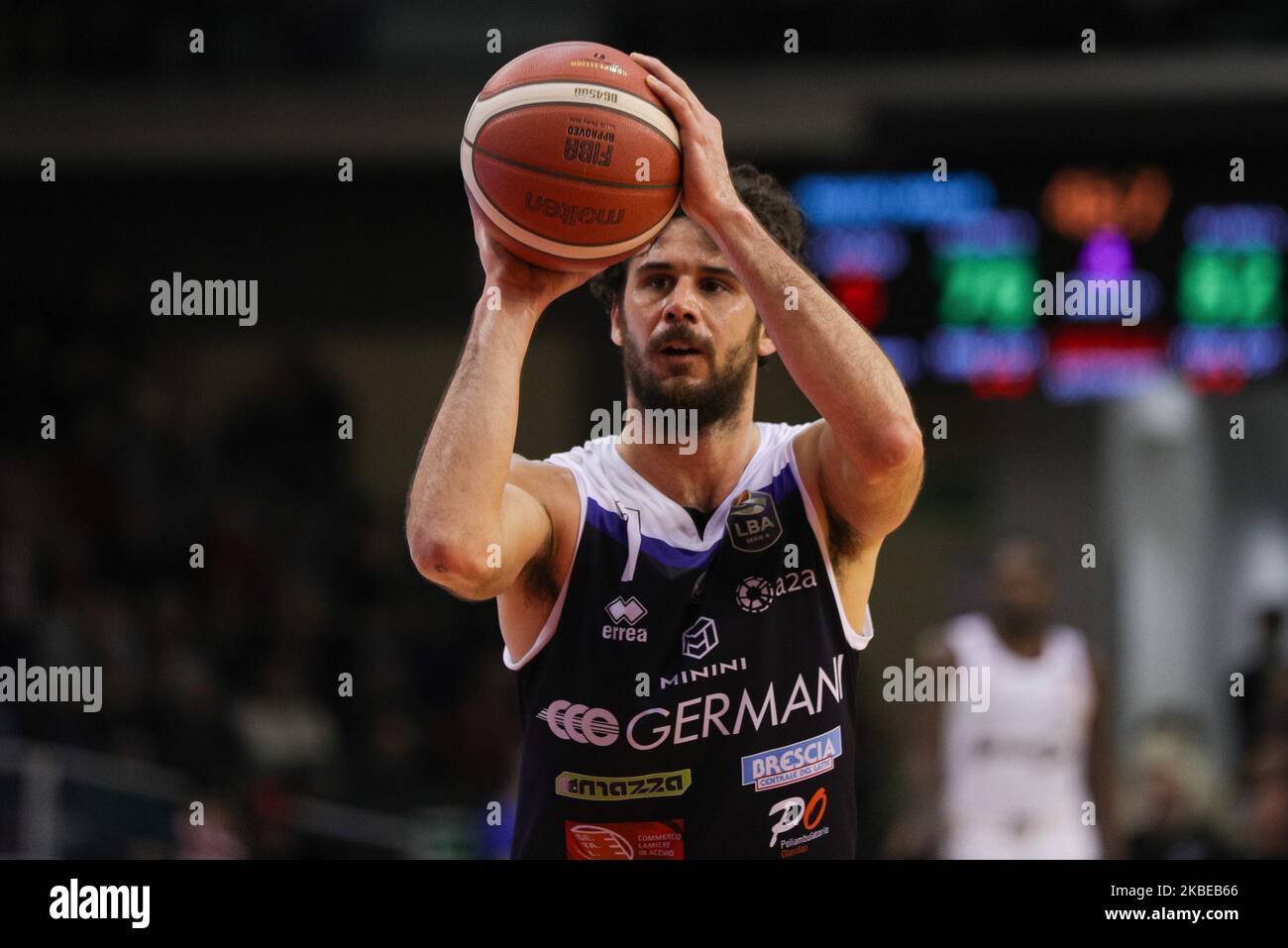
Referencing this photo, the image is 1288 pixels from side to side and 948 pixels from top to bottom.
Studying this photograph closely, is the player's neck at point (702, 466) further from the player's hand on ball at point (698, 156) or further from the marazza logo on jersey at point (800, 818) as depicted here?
the marazza logo on jersey at point (800, 818)

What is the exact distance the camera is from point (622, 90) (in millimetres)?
2871

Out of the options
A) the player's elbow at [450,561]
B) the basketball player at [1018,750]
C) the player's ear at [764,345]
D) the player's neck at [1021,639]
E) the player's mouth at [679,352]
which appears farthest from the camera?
the player's neck at [1021,639]

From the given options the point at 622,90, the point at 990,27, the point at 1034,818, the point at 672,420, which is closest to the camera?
the point at 622,90

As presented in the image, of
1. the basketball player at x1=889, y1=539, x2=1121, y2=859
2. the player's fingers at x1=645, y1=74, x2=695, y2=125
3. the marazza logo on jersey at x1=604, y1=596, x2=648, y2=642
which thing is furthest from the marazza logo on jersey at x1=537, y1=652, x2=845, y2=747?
the basketball player at x1=889, y1=539, x2=1121, y2=859

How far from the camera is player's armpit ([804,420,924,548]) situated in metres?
2.80

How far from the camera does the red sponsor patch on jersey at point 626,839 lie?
296 centimetres

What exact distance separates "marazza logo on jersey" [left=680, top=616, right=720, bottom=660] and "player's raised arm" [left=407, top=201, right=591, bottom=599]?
1.09 ft

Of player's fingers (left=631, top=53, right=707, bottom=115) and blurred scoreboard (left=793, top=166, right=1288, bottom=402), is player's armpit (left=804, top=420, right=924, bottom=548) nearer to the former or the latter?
player's fingers (left=631, top=53, right=707, bottom=115)

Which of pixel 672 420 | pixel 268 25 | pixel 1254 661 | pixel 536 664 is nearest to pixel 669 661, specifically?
pixel 536 664

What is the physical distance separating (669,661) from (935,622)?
6.41m

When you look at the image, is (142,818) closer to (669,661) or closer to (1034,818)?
(1034,818)

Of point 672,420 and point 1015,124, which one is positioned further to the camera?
point 1015,124

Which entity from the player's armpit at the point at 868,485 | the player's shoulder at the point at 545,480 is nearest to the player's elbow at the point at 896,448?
the player's armpit at the point at 868,485
